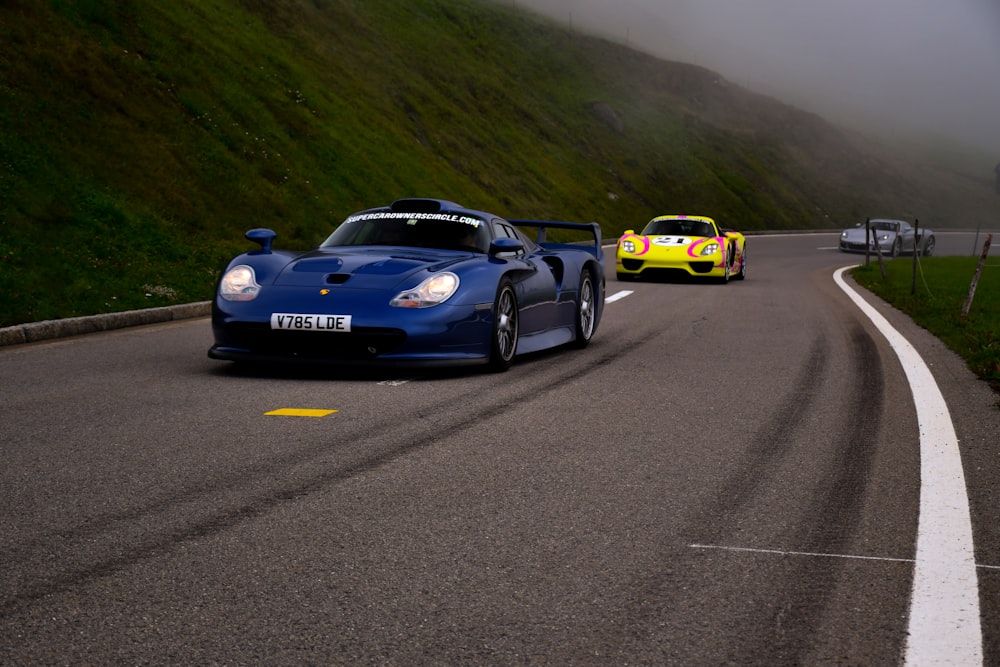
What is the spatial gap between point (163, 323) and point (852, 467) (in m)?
9.05

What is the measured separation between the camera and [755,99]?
103 m

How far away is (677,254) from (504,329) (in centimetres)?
1318

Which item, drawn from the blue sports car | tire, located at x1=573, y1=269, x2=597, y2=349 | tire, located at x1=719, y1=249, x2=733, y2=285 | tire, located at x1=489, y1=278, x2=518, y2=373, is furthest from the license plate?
tire, located at x1=719, y1=249, x2=733, y2=285

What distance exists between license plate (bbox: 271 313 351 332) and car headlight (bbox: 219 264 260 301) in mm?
383

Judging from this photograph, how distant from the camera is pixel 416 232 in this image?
9969 millimetres

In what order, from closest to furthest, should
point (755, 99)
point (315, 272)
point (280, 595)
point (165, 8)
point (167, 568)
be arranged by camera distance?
point (280, 595)
point (167, 568)
point (315, 272)
point (165, 8)
point (755, 99)

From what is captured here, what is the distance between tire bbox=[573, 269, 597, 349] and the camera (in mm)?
10992

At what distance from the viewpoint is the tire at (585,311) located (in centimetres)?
1099

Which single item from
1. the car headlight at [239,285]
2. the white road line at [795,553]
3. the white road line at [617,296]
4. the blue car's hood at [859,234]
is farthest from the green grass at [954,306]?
the blue car's hood at [859,234]

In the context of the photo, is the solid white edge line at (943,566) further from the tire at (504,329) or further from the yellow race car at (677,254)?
the yellow race car at (677,254)

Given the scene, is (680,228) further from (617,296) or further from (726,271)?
(617,296)

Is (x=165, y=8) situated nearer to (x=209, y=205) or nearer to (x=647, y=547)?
(x=209, y=205)

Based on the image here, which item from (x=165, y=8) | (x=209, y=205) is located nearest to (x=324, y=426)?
(x=209, y=205)

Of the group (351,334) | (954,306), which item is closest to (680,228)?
(954,306)
